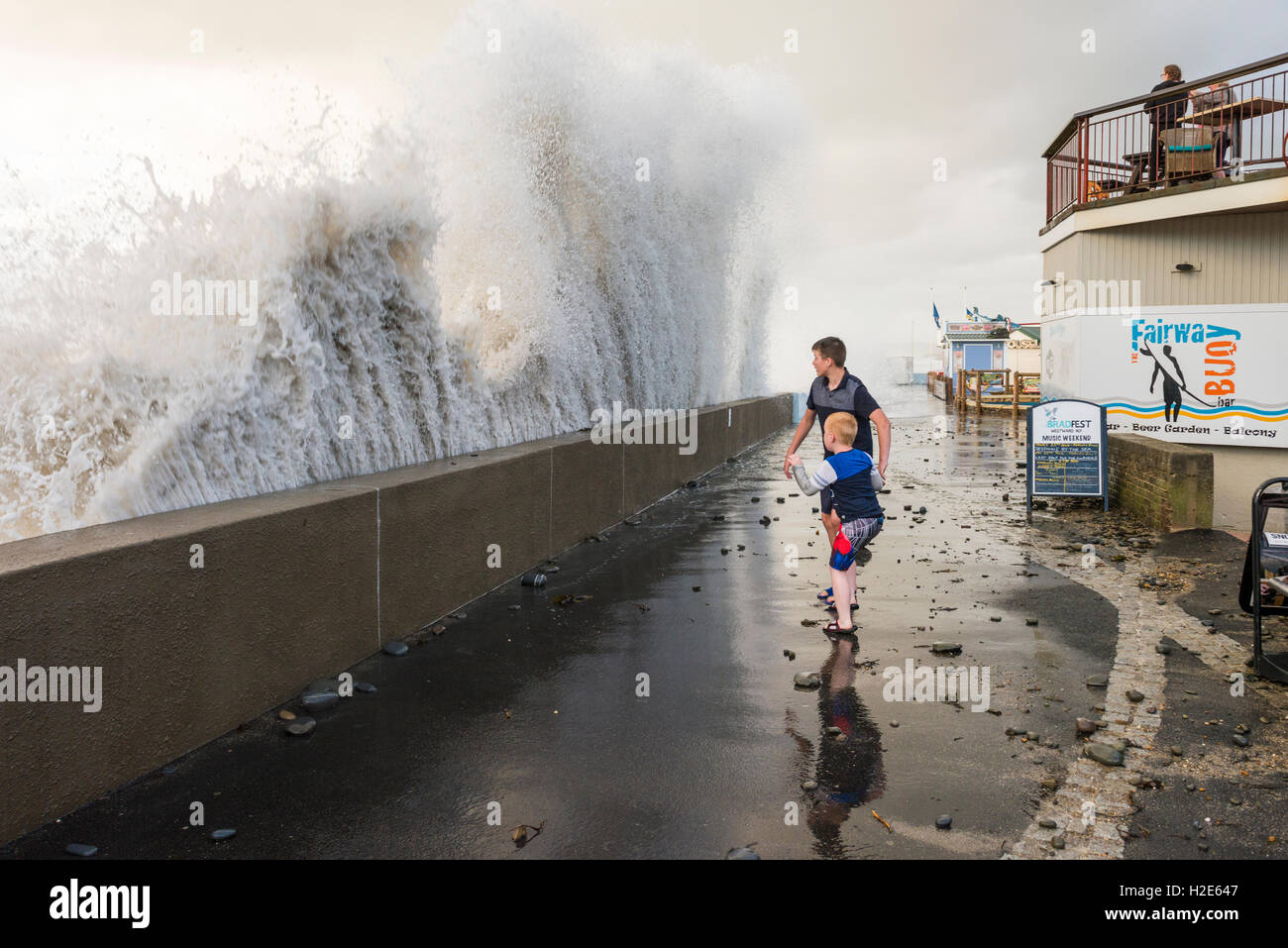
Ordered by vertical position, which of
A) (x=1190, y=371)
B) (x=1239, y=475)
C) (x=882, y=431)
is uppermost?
(x=1190, y=371)

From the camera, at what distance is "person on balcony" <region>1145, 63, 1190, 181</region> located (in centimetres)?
1552

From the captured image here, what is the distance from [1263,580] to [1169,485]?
16.1ft

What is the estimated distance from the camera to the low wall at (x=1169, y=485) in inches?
396

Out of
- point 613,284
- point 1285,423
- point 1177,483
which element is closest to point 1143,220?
point 1285,423

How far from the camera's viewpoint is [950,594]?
7.61 meters

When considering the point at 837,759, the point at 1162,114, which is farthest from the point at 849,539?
the point at 1162,114

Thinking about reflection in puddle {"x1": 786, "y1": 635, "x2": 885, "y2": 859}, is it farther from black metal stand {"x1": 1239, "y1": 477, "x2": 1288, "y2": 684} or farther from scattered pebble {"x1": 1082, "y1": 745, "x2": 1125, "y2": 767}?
black metal stand {"x1": 1239, "y1": 477, "x2": 1288, "y2": 684}

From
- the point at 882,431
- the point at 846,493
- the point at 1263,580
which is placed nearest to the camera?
the point at 1263,580

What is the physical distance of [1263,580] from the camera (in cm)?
567

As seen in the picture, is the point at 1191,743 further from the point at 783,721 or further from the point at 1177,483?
the point at 1177,483

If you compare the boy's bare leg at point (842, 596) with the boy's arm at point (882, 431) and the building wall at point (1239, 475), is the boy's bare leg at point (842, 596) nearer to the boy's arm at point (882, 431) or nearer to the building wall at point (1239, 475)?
the boy's arm at point (882, 431)

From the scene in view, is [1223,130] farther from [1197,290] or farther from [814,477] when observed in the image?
[814,477]

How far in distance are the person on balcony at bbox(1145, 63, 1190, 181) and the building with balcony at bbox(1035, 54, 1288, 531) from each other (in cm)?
2

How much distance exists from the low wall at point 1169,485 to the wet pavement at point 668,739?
2.67 metres
